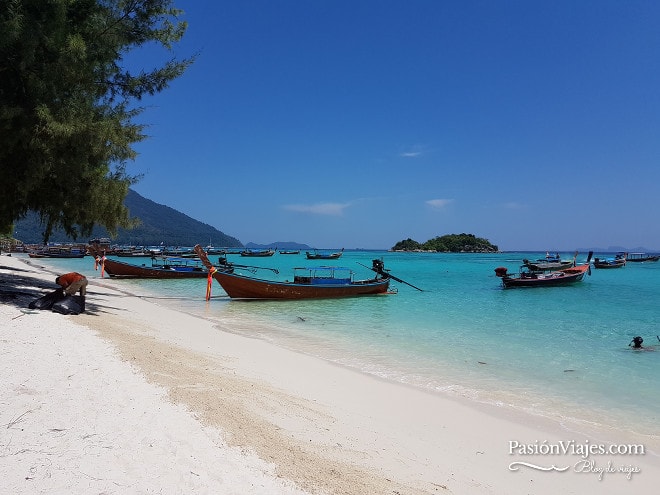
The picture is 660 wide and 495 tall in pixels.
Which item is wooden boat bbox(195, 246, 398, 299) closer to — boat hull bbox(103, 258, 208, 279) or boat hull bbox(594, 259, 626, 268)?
boat hull bbox(103, 258, 208, 279)

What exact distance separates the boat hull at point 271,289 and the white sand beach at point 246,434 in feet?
42.6

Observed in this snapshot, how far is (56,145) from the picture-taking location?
911cm

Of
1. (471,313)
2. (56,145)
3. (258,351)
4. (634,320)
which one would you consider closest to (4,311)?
(56,145)

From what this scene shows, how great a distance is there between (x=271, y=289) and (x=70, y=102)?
12886mm

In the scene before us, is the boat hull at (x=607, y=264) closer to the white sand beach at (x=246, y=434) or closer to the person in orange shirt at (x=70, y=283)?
the white sand beach at (x=246, y=434)

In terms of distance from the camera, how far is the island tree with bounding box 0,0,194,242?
8.66 meters

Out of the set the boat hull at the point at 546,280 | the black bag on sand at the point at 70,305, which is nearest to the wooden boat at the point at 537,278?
the boat hull at the point at 546,280

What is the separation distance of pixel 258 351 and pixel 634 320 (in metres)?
15.7

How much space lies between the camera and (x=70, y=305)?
29.5ft

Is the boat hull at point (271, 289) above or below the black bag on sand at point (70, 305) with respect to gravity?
below

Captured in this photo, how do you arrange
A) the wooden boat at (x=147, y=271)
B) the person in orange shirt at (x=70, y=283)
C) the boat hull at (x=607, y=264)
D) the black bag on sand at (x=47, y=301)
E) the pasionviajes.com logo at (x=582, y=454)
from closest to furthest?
the pasionviajes.com logo at (x=582, y=454) < the black bag on sand at (x=47, y=301) < the person in orange shirt at (x=70, y=283) < the wooden boat at (x=147, y=271) < the boat hull at (x=607, y=264)

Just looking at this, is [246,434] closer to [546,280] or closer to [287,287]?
[287,287]

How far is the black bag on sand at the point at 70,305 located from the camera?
8727mm

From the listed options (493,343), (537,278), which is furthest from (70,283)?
(537,278)
